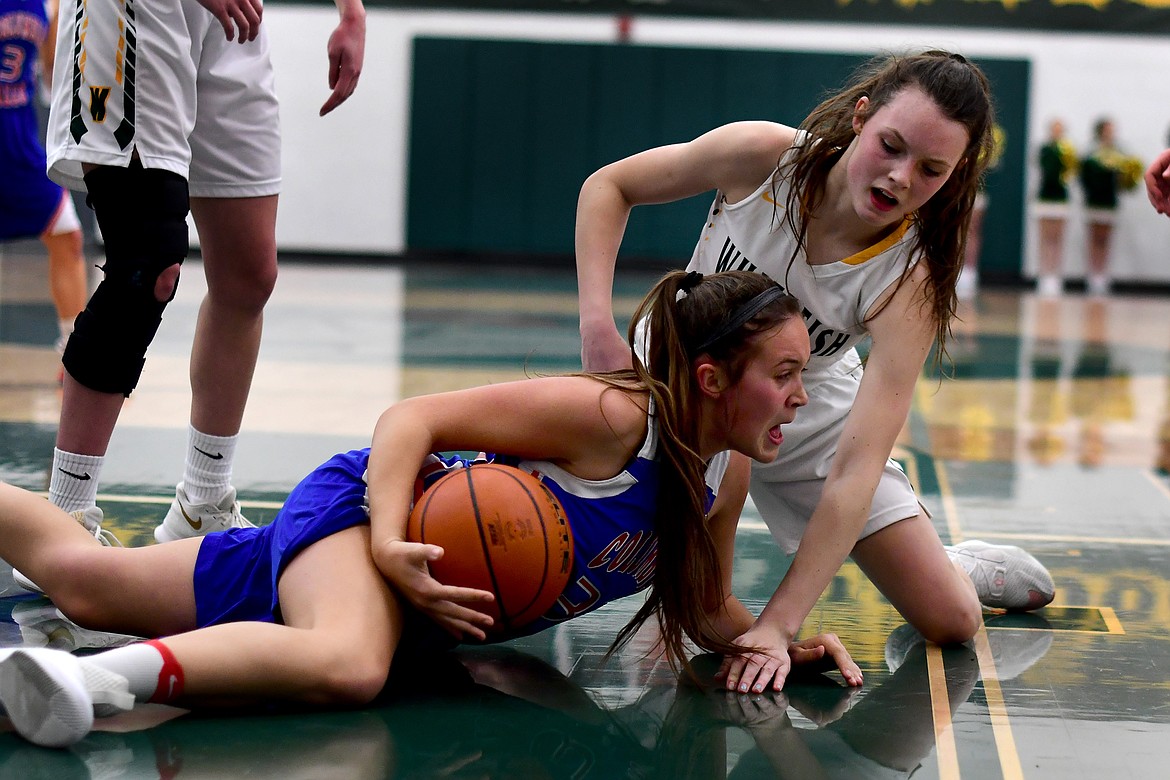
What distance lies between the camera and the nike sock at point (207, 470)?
3076 millimetres

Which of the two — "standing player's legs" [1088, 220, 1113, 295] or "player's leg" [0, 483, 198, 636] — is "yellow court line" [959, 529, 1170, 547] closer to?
"player's leg" [0, 483, 198, 636]

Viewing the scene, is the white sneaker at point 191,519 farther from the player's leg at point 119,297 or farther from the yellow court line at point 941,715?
the yellow court line at point 941,715

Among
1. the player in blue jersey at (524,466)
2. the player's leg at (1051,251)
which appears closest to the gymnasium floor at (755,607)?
the player in blue jersey at (524,466)

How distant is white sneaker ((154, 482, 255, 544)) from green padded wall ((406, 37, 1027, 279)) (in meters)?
12.0

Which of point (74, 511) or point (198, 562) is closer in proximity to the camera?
point (198, 562)

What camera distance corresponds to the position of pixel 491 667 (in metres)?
2.45

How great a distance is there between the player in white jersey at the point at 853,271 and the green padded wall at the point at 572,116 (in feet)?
39.7

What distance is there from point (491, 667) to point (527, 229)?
12937 mm

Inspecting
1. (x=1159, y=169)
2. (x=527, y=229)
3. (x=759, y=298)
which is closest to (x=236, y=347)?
(x=759, y=298)

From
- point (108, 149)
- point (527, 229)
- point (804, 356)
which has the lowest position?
point (527, 229)

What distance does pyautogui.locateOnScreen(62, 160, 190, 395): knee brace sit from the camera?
2.69 m

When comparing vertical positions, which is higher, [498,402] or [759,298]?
[759,298]

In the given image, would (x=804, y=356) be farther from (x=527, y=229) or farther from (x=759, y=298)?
(x=527, y=229)

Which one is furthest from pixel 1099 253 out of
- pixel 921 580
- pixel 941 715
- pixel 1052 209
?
pixel 941 715
